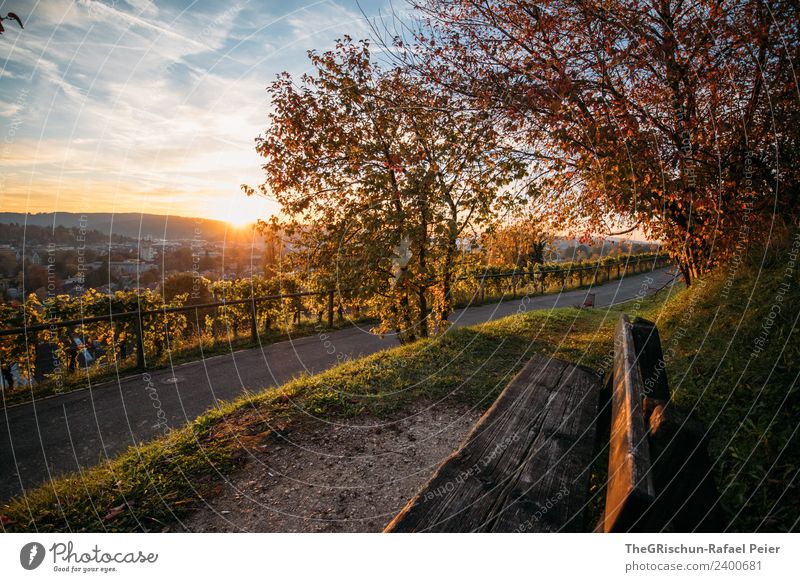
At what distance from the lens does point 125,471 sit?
12.4ft

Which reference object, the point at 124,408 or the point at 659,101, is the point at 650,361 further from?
the point at 124,408

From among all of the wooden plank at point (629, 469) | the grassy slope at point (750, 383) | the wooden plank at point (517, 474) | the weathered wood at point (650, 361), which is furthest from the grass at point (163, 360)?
the grassy slope at point (750, 383)

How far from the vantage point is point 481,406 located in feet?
16.4

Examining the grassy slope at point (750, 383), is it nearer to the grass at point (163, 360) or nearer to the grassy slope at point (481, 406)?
the grassy slope at point (481, 406)

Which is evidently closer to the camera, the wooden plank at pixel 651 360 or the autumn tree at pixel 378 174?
the wooden plank at pixel 651 360

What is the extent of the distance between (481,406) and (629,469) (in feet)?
12.4

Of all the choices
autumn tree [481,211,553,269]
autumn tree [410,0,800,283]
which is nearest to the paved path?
autumn tree [481,211,553,269]

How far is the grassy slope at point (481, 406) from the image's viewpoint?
2269 mm

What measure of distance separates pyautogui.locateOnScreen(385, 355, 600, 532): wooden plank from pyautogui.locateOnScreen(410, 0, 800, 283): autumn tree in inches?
135

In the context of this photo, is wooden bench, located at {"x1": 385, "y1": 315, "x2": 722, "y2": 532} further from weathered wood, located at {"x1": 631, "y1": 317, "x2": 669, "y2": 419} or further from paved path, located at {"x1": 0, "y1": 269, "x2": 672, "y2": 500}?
paved path, located at {"x1": 0, "y1": 269, "x2": 672, "y2": 500}

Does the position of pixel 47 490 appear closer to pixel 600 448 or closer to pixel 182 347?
pixel 600 448

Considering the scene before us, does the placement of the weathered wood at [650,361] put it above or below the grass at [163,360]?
above

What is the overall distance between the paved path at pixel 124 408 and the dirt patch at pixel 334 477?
1.97m

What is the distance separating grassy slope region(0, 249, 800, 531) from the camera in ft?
7.44
